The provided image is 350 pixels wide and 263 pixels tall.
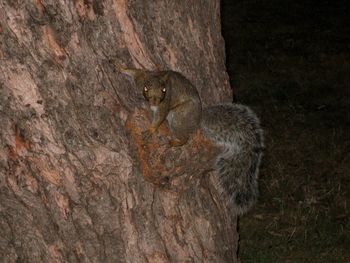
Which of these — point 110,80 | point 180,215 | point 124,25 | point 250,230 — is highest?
point 124,25

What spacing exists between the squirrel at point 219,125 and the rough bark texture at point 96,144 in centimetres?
6

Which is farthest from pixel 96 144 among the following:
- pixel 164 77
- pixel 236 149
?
pixel 236 149

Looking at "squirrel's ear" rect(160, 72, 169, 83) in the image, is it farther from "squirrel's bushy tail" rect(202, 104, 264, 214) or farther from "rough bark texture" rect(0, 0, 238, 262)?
"squirrel's bushy tail" rect(202, 104, 264, 214)

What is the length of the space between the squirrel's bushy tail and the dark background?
230 centimetres

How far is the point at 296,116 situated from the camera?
873 centimetres

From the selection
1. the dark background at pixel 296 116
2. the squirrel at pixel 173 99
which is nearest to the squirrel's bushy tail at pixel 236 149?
the squirrel at pixel 173 99

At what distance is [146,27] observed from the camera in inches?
124

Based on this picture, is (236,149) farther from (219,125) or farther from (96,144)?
(96,144)

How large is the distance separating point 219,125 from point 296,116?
5485 mm

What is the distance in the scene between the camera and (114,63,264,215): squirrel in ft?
10.3

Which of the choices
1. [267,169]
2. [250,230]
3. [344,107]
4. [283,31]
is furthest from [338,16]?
[250,230]

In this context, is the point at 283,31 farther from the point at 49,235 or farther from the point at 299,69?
the point at 49,235

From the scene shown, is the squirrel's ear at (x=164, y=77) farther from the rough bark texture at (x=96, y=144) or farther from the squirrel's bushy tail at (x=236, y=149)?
the squirrel's bushy tail at (x=236, y=149)

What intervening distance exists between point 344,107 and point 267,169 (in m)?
2.30
